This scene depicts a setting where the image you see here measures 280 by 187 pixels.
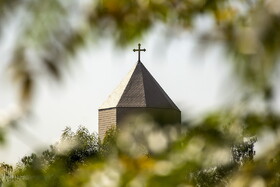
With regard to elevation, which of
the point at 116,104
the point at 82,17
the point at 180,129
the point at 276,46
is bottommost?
the point at 180,129

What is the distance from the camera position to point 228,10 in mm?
2816

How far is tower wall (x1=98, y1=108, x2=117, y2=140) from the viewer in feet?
239

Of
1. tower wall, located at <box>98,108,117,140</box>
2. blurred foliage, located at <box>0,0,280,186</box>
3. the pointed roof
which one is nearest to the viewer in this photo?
blurred foliage, located at <box>0,0,280,186</box>

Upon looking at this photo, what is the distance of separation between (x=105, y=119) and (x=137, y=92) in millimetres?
3832

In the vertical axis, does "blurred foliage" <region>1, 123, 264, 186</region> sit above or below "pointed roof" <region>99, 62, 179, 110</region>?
below

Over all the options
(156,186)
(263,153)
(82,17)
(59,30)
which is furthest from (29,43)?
(263,153)

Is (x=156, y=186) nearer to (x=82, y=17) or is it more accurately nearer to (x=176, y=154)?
(x=176, y=154)

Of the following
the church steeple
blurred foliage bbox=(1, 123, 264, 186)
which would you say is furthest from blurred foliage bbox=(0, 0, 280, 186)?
the church steeple

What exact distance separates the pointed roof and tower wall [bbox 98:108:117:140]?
1.60 ft

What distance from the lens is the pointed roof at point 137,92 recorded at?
242ft

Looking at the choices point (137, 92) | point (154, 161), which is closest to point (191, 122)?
point (154, 161)

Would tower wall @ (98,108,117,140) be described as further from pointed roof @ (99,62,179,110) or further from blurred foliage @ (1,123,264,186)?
blurred foliage @ (1,123,264,186)

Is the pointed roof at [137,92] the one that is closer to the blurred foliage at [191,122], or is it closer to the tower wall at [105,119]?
the tower wall at [105,119]

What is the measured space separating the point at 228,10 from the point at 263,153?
58 cm
